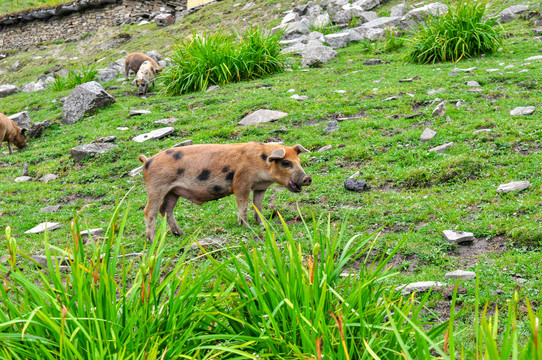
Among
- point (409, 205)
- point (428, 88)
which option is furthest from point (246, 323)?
point (428, 88)

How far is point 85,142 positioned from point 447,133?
7076 mm

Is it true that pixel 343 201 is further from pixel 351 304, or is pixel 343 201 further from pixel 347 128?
pixel 351 304

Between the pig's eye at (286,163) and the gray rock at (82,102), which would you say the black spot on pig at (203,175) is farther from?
the gray rock at (82,102)

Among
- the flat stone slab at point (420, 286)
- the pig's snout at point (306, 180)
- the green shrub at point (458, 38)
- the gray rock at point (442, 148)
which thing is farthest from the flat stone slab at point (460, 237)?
the green shrub at point (458, 38)

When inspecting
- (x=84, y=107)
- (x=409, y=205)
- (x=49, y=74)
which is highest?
(x=409, y=205)

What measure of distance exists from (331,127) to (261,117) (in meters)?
1.57

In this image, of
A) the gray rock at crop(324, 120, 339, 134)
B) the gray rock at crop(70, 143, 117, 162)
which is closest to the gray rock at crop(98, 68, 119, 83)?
the gray rock at crop(70, 143, 117, 162)

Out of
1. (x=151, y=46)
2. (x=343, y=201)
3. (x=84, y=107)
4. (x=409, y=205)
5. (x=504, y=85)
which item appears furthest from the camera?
(x=151, y=46)

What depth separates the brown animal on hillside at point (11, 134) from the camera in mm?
11908

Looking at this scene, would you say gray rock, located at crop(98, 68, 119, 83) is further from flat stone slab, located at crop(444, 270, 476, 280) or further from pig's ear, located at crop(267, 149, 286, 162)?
flat stone slab, located at crop(444, 270, 476, 280)

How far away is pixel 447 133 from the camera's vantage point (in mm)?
8062

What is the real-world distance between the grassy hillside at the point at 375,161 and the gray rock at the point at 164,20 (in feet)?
39.0

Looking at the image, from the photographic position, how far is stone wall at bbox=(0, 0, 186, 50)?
27797 millimetres

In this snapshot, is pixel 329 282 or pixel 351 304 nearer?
pixel 351 304
